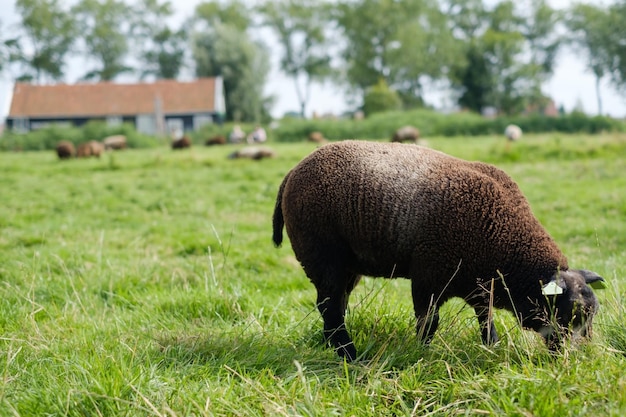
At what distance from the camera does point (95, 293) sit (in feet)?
18.6

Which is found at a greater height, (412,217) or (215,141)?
Answer: (215,141)

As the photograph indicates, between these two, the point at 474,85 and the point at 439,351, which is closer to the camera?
the point at 439,351

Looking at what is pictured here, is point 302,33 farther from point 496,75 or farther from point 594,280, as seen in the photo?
point 594,280

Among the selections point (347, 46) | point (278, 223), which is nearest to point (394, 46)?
point (347, 46)

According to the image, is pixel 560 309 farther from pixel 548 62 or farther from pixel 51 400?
pixel 548 62

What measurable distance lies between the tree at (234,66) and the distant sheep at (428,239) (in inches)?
2042

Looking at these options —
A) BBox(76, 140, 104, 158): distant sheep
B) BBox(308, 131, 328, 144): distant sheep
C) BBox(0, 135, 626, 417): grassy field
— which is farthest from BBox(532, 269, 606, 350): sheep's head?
BBox(308, 131, 328, 144): distant sheep

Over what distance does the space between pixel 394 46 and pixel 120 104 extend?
96.2 ft

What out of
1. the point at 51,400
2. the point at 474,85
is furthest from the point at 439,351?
the point at 474,85

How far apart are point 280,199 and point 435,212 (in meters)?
1.37

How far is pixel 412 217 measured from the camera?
13.3ft

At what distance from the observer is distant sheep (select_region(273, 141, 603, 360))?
3.94 metres

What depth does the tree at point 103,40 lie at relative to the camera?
69750mm

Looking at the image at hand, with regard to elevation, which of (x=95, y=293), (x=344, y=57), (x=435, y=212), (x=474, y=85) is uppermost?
(x=344, y=57)
